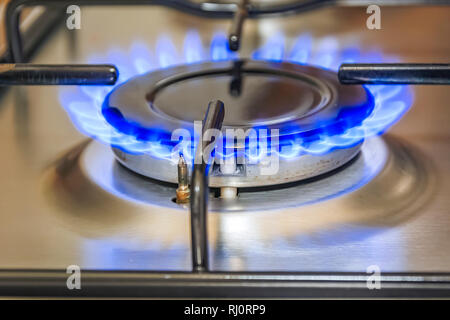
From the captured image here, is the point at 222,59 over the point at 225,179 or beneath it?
over

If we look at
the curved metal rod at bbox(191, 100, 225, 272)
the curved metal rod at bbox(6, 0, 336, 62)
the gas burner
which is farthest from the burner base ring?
the curved metal rod at bbox(6, 0, 336, 62)

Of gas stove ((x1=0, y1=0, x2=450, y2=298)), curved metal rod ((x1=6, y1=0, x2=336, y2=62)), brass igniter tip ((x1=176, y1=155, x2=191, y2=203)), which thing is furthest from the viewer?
curved metal rod ((x1=6, y1=0, x2=336, y2=62))

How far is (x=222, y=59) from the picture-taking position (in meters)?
0.94

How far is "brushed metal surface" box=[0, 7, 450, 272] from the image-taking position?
0.58 metres

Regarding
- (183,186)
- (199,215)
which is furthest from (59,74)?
(199,215)

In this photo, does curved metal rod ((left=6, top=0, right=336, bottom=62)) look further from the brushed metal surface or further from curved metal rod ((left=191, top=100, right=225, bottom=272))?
curved metal rod ((left=191, top=100, right=225, bottom=272))

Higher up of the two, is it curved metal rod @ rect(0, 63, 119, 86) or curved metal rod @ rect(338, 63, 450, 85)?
curved metal rod @ rect(0, 63, 119, 86)

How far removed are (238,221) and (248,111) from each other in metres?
0.16

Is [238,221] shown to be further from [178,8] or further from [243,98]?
[178,8]

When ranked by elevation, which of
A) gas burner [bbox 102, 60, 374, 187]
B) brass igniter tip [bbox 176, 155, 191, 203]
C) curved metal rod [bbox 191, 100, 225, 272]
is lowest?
curved metal rod [bbox 191, 100, 225, 272]

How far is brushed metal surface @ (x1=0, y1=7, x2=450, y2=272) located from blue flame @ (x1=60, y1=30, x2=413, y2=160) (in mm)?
35

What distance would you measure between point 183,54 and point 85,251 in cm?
50
